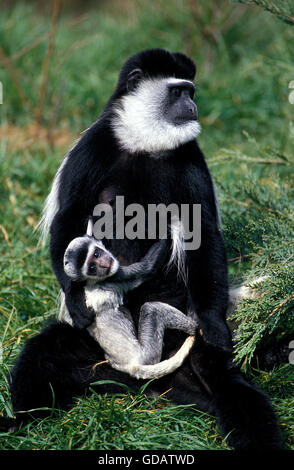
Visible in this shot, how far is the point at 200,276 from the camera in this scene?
9.11 feet

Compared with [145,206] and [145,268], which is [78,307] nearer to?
[145,268]

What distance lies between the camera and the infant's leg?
2643mm

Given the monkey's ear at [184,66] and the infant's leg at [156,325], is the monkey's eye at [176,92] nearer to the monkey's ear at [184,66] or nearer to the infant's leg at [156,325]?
the monkey's ear at [184,66]

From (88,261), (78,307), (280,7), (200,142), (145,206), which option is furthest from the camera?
(200,142)

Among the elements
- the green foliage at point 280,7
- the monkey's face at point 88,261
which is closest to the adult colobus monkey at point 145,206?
the monkey's face at point 88,261

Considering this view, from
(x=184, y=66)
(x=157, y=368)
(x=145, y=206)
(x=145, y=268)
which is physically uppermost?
(x=184, y=66)

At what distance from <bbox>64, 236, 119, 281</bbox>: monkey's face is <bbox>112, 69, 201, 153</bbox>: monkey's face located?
1.75 feet

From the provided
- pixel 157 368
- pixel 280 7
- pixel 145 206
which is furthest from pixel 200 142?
pixel 157 368

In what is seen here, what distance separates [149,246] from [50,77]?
329 centimetres

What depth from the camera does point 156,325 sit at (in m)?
2.68

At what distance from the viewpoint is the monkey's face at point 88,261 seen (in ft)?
8.45

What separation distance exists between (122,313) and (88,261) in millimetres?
313

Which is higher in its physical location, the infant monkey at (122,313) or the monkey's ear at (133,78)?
the monkey's ear at (133,78)
